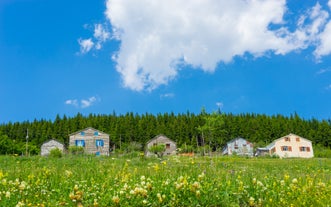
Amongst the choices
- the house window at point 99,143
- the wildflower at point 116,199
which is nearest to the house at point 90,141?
the house window at point 99,143

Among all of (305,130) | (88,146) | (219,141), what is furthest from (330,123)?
(88,146)

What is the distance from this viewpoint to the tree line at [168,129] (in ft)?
277

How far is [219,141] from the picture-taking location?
83.5 meters

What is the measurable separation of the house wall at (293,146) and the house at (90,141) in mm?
35714

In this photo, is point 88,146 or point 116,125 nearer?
point 88,146

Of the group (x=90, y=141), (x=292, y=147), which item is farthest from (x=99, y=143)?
(x=292, y=147)

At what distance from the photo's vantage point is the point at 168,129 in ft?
282

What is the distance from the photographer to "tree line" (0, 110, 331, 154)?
84.3 metres

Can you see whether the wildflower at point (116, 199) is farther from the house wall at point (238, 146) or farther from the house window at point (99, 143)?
the house wall at point (238, 146)

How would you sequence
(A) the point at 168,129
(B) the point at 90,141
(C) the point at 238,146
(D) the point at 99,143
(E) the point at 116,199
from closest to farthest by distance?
(E) the point at 116,199, (B) the point at 90,141, (D) the point at 99,143, (C) the point at 238,146, (A) the point at 168,129

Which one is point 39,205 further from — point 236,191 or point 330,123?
point 330,123

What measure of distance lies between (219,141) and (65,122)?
42.0 metres

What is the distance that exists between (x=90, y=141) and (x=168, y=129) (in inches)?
995

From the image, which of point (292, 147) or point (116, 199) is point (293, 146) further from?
point (116, 199)
